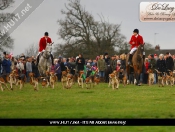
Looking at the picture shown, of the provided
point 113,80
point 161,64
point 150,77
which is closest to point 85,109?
point 161,64

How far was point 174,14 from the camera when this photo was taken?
26.8ft

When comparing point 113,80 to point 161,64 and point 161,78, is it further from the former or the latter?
point 161,78

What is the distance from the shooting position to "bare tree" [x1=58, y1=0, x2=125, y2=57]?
805 cm

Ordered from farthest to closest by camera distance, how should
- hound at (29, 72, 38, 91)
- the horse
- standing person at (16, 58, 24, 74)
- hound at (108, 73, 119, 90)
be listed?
hound at (108, 73, 119, 90)
the horse
hound at (29, 72, 38, 91)
standing person at (16, 58, 24, 74)

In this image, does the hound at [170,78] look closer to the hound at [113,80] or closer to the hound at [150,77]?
the hound at [150,77]

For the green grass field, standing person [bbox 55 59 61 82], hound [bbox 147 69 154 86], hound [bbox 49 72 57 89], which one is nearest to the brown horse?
hound [bbox 147 69 154 86]

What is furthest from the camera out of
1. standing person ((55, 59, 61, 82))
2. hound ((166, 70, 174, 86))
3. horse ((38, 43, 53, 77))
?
hound ((166, 70, 174, 86))

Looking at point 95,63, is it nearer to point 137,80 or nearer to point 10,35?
point 10,35

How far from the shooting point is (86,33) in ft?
26.3

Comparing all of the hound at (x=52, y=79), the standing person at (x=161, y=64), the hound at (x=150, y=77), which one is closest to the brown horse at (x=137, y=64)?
the hound at (x=150, y=77)

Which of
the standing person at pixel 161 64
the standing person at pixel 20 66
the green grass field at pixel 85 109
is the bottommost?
the green grass field at pixel 85 109

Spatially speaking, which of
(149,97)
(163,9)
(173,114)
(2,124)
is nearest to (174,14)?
(163,9)

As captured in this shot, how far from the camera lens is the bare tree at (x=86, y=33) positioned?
8.05 metres

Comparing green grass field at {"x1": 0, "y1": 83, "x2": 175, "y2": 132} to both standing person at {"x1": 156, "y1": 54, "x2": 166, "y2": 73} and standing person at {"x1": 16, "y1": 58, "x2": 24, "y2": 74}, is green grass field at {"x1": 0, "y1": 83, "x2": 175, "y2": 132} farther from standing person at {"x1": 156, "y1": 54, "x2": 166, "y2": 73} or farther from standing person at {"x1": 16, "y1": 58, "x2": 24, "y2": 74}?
standing person at {"x1": 156, "y1": 54, "x2": 166, "y2": 73}
